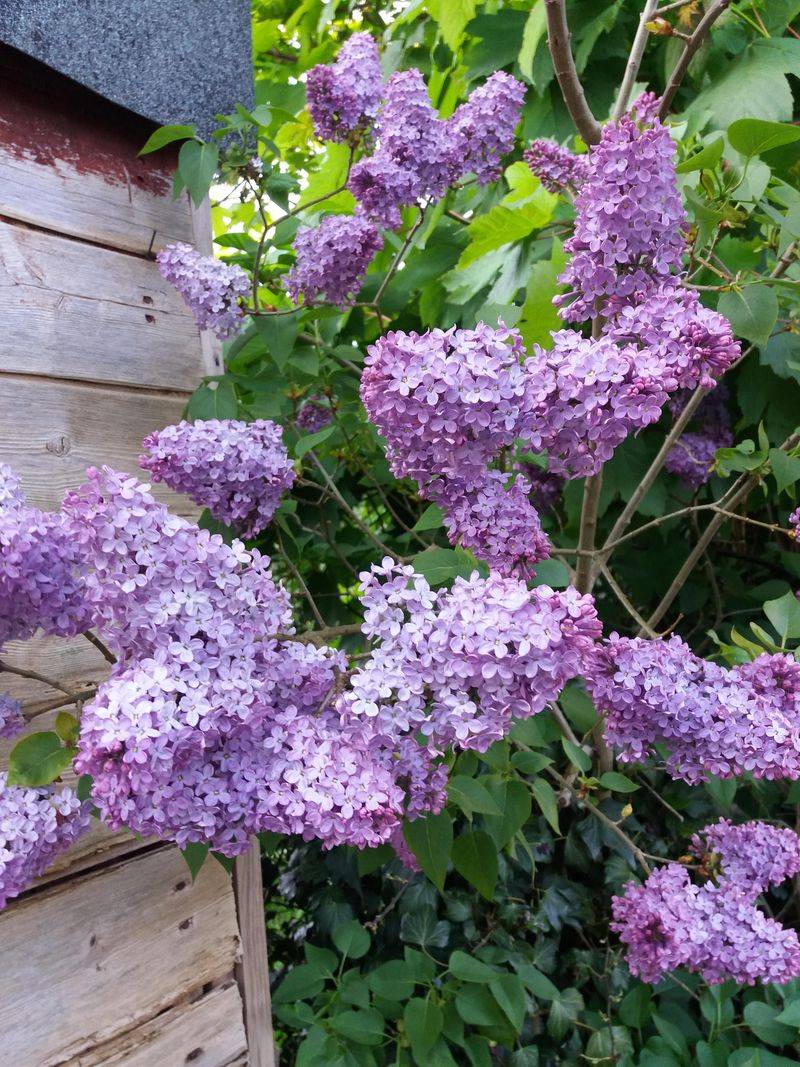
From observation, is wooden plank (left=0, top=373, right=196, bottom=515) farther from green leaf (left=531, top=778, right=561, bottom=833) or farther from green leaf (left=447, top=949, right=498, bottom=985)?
green leaf (left=447, top=949, right=498, bottom=985)

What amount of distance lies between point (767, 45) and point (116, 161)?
3.91 feet

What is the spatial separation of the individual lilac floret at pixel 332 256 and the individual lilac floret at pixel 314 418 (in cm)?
26

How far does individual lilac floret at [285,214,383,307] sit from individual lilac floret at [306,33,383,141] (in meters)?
0.22

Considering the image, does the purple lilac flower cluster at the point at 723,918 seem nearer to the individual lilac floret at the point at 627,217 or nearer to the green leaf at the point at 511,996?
the green leaf at the point at 511,996

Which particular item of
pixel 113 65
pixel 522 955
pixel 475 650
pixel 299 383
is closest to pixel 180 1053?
pixel 522 955

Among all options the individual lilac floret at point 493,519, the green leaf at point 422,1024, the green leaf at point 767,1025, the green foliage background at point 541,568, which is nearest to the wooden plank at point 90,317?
the green foliage background at point 541,568

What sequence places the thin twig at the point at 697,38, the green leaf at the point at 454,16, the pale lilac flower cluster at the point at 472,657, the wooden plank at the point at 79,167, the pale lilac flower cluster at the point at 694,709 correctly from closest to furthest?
the pale lilac flower cluster at the point at 472,657, the pale lilac flower cluster at the point at 694,709, the thin twig at the point at 697,38, the wooden plank at the point at 79,167, the green leaf at the point at 454,16

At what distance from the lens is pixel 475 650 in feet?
2.50

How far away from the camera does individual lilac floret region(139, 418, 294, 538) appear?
114 centimetres

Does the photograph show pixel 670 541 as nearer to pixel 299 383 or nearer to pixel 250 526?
pixel 299 383

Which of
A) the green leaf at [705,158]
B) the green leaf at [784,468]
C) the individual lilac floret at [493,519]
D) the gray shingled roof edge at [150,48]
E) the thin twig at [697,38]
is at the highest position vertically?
the thin twig at [697,38]

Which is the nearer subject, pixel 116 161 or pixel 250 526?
pixel 250 526

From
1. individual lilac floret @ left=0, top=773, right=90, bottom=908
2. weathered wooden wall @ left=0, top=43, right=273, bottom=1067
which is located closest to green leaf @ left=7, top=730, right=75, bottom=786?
individual lilac floret @ left=0, top=773, right=90, bottom=908

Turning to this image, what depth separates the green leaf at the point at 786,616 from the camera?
1.25 metres
